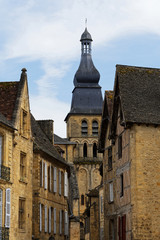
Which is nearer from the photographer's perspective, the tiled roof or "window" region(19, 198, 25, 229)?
the tiled roof

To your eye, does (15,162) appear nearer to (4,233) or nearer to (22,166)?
(22,166)

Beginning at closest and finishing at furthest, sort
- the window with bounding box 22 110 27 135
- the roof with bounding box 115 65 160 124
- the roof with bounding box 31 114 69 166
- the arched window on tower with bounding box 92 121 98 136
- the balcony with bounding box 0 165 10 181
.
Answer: the balcony with bounding box 0 165 10 181, the roof with bounding box 115 65 160 124, the window with bounding box 22 110 27 135, the roof with bounding box 31 114 69 166, the arched window on tower with bounding box 92 121 98 136

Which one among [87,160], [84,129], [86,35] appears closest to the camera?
[87,160]

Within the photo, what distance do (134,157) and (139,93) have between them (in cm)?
423

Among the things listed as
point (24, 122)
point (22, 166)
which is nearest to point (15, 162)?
point (22, 166)

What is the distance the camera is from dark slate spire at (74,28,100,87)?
Result: 101625 mm

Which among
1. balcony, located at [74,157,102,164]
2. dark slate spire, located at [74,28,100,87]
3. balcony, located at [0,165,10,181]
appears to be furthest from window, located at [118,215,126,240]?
dark slate spire, located at [74,28,100,87]

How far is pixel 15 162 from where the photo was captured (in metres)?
32.4

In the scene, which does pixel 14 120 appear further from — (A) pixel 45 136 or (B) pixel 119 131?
(A) pixel 45 136

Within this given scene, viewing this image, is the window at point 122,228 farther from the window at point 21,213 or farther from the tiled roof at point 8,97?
the tiled roof at point 8,97

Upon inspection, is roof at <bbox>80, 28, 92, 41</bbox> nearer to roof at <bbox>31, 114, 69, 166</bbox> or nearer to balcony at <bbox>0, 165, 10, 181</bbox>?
roof at <bbox>31, 114, 69, 166</bbox>

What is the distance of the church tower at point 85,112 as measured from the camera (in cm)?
9857

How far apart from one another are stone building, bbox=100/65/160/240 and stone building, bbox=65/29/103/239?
2377 inches

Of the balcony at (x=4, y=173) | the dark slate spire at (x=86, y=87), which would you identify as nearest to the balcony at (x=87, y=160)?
the dark slate spire at (x=86, y=87)
